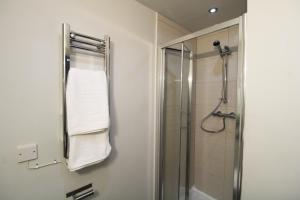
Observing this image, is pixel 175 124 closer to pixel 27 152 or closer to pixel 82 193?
pixel 82 193

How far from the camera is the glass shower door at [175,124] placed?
5.57 feet

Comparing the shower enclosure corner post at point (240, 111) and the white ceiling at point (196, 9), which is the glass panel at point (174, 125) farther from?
the shower enclosure corner post at point (240, 111)

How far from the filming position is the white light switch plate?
0.84m

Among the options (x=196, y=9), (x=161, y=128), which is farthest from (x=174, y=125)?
(x=196, y=9)

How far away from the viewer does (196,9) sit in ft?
4.87

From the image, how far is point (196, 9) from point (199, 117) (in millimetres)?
1355

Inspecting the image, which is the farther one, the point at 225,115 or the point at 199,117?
the point at 199,117

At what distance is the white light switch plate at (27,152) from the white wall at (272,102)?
1.33 meters

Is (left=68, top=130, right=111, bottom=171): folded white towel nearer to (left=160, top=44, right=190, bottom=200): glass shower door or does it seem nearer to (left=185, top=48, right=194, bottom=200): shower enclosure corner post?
(left=160, top=44, right=190, bottom=200): glass shower door

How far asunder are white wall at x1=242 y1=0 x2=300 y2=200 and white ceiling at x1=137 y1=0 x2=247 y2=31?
627mm

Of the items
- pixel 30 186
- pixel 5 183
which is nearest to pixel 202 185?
pixel 30 186

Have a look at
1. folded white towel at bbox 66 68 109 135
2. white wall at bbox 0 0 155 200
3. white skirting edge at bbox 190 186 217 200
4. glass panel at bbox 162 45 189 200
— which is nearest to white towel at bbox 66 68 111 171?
folded white towel at bbox 66 68 109 135

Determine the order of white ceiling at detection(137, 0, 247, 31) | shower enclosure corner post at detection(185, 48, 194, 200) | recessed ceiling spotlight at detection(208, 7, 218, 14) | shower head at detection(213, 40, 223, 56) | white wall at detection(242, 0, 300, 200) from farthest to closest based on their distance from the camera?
shower enclosure corner post at detection(185, 48, 194, 200) < shower head at detection(213, 40, 223, 56) < recessed ceiling spotlight at detection(208, 7, 218, 14) < white ceiling at detection(137, 0, 247, 31) < white wall at detection(242, 0, 300, 200)

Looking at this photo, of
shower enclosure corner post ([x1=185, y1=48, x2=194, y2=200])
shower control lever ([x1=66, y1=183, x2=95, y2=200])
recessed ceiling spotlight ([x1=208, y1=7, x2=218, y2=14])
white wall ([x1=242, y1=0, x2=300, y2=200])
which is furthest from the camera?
shower enclosure corner post ([x1=185, y1=48, x2=194, y2=200])
